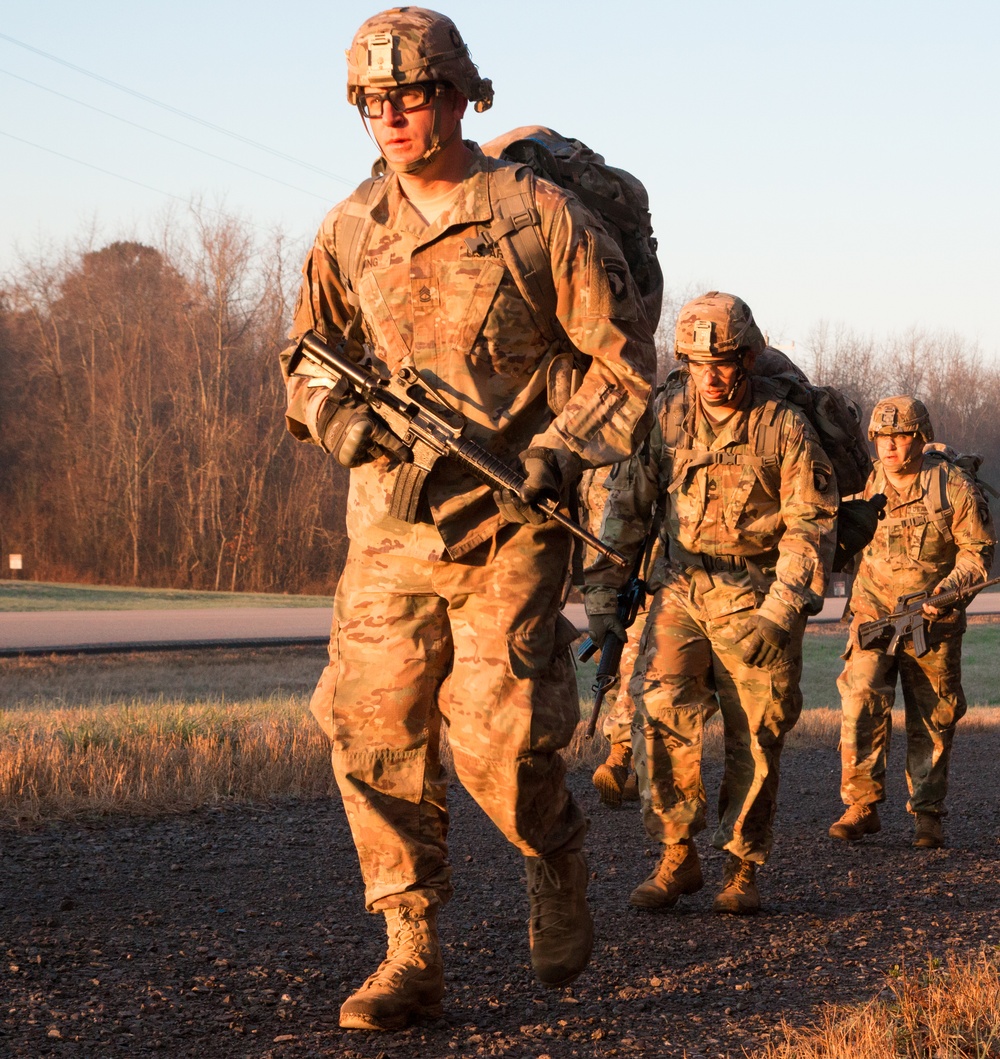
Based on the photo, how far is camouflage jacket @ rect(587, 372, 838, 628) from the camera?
5660 mm

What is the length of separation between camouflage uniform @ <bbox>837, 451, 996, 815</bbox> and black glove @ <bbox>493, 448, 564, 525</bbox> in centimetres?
425

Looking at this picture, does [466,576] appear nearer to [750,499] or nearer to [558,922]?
[558,922]

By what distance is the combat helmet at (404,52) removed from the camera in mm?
3811

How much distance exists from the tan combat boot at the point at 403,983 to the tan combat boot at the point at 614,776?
148 inches

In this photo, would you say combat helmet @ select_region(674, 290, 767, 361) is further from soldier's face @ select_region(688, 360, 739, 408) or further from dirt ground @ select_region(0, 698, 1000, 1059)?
dirt ground @ select_region(0, 698, 1000, 1059)

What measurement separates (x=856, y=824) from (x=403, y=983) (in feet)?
13.9

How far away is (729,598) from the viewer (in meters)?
5.69

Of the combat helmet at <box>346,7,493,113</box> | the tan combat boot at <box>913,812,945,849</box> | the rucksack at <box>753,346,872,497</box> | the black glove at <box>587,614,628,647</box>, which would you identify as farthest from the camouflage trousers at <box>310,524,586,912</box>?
the tan combat boot at <box>913,812,945,849</box>

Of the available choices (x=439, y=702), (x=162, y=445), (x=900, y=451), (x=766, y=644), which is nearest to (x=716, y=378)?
(x=766, y=644)

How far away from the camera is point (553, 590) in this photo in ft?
13.2

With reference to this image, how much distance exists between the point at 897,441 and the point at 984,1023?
16.7 feet

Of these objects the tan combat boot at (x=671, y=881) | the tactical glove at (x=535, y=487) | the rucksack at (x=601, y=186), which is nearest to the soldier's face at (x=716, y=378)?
the rucksack at (x=601, y=186)

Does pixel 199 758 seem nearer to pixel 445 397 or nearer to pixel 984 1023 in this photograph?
pixel 445 397

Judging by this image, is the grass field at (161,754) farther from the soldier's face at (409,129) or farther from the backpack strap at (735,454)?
the soldier's face at (409,129)
